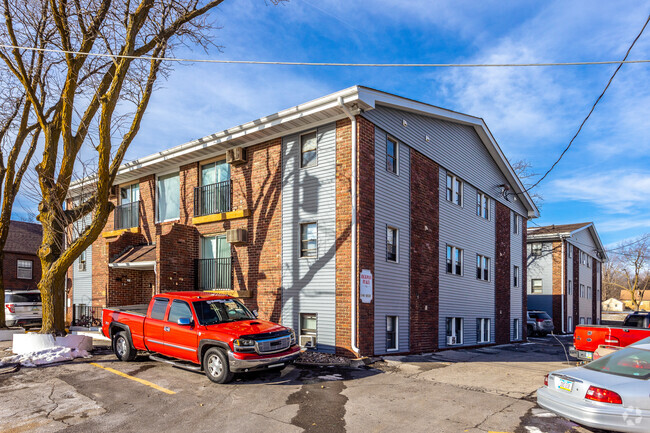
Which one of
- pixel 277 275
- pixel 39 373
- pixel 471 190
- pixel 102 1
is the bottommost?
pixel 39 373

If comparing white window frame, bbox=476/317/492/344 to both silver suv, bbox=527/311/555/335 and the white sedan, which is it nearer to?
silver suv, bbox=527/311/555/335

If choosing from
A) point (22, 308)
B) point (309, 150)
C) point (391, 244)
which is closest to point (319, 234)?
point (391, 244)

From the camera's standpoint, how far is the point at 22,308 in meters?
19.5

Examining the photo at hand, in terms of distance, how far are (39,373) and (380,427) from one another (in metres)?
7.90

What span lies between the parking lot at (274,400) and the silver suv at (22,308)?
9.46m

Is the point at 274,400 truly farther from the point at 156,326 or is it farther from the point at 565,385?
the point at 565,385

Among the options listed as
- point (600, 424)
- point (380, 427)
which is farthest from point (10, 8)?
point (600, 424)

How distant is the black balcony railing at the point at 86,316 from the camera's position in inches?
790

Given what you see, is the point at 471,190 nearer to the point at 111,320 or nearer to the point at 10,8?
the point at 111,320

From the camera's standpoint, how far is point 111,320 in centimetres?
1237

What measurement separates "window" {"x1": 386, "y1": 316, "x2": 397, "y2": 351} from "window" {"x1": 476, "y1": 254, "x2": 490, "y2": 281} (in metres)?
8.03

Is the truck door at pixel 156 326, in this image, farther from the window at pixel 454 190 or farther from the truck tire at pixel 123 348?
the window at pixel 454 190

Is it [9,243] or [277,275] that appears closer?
[277,275]

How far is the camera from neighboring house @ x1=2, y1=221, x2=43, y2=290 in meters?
36.6
